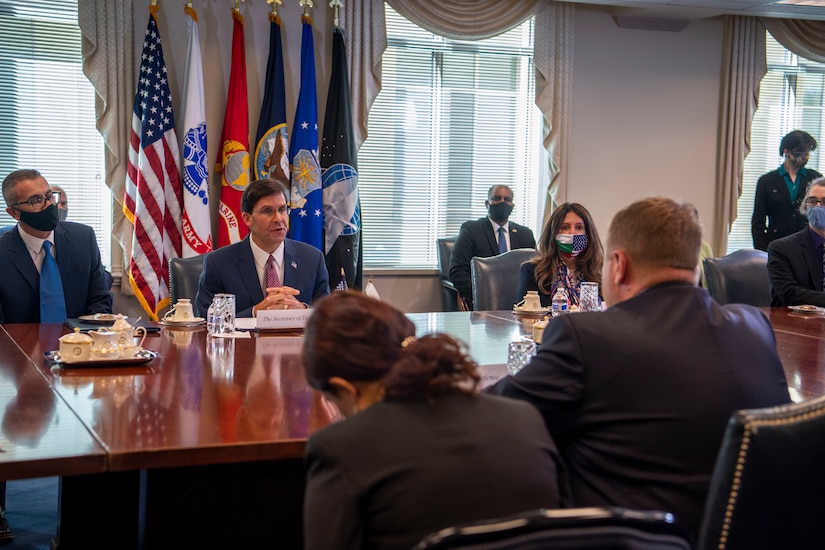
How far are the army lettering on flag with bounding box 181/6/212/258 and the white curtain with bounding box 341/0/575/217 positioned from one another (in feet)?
3.56

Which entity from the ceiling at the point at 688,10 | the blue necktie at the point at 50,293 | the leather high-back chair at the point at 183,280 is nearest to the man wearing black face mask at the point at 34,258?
the blue necktie at the point at 50,293

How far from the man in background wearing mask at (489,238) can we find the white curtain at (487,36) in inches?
32.0

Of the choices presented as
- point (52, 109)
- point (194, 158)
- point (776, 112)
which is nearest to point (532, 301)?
point (194, 158)

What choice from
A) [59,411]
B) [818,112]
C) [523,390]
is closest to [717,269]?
[523,390]

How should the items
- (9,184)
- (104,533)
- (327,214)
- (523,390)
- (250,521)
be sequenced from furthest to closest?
(327,214)
(9,184)
(104,533)
(250,521)
(523,390)

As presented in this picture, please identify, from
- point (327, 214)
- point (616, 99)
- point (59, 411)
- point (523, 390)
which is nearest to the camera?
point (523, 390)

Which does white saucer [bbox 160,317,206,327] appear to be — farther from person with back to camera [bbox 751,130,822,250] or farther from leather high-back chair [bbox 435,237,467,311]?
person with back to camera [bbox 751,130,822,250]

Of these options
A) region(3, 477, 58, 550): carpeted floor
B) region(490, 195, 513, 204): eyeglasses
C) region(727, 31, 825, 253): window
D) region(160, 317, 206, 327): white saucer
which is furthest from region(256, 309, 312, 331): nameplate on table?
region(727, 31, 825, 253): window

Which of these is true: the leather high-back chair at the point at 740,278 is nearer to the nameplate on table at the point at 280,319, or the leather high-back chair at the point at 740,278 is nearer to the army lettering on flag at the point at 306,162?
the nameplate on table at the point at 280,319

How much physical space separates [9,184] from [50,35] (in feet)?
8.24

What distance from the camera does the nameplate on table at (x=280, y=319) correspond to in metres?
3.25

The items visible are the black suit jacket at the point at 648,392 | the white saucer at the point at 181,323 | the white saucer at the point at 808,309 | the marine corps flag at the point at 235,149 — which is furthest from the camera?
the marine corps flag at the point at 235,149

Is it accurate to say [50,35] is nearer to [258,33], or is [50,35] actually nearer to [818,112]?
[258,33]

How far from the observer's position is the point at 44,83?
5.84 m
